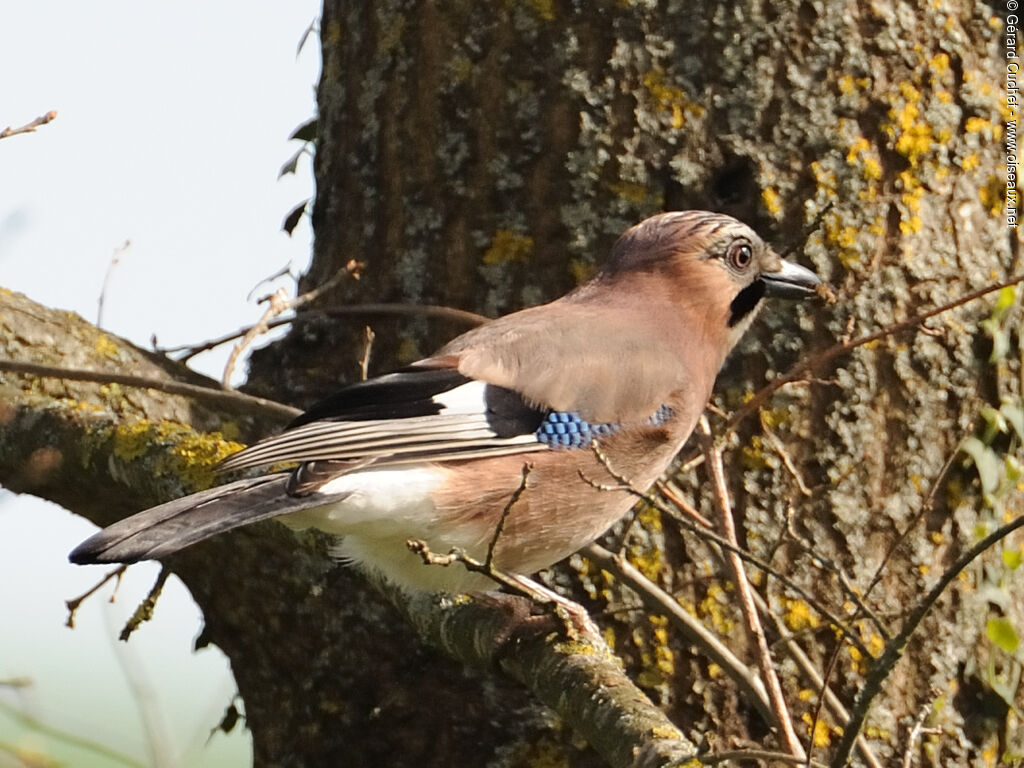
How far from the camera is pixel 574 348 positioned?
3.06 metres

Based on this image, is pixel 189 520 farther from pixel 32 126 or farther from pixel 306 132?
pixel 306 132

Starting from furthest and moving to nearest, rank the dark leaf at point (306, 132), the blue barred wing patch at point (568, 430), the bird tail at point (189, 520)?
the dark leaf at point (306, 132) < the blue barred wing patch at point (568, 430) < the bird tail at point (189, 520)

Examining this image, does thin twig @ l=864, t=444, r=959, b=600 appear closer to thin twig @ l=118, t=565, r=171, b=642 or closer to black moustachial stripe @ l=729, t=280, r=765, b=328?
black moustachial stripe @ l=729, t=280, r=765, b=328

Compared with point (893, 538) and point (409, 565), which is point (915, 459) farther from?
point (409, 565)

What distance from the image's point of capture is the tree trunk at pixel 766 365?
305 cm

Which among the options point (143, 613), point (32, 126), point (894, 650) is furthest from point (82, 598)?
point (894, 650)

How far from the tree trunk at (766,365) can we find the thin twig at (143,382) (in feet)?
1.08

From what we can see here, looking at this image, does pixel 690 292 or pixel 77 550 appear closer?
pixel 77 550

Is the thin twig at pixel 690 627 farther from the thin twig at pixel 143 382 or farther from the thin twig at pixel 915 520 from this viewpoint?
the thin twig at pixel 143 382

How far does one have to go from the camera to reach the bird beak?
305cm

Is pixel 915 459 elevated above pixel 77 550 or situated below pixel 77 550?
below

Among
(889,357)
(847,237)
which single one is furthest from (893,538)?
(847,237)

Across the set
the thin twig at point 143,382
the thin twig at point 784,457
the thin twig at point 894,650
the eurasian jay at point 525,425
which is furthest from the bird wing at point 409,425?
the thin twig at point 894,650

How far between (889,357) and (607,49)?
984mm
